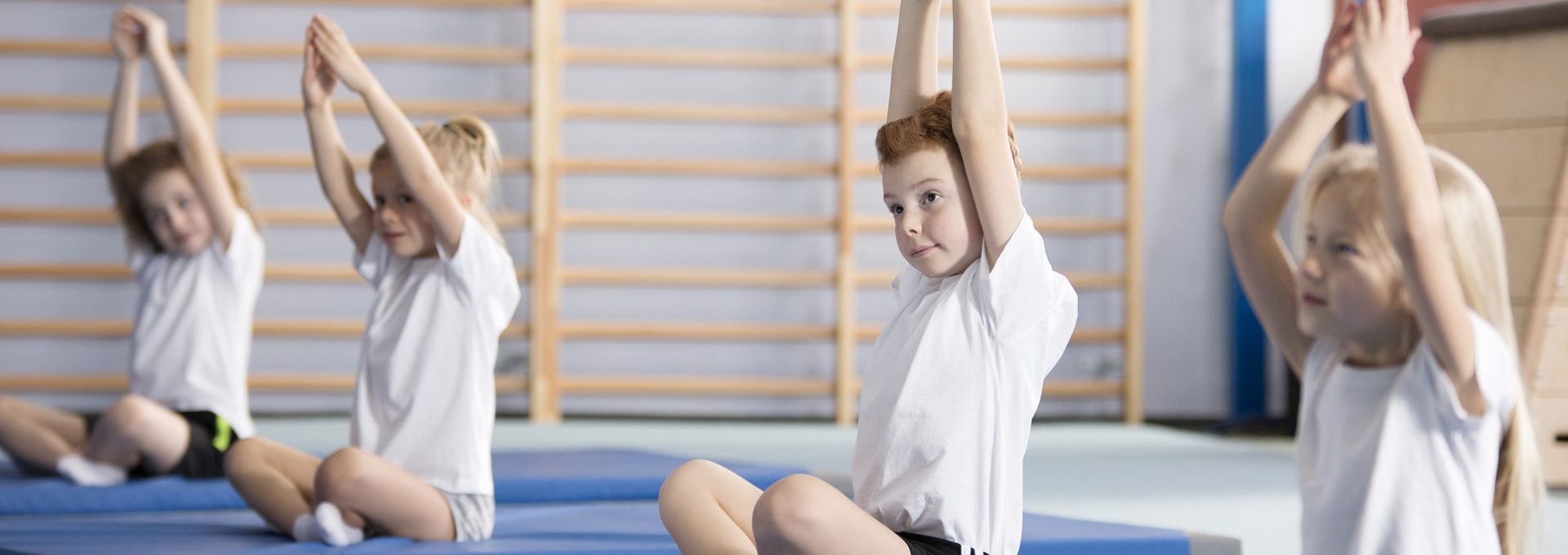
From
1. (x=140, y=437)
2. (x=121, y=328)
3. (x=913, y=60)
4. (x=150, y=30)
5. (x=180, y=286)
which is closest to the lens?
(x=913, y=60)

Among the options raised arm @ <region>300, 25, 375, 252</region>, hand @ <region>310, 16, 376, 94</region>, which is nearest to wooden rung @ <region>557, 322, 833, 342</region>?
raised arm @ <region>300, 25, 375, 252</region>

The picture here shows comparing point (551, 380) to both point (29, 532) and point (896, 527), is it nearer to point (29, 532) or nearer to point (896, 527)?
point (29, 532)

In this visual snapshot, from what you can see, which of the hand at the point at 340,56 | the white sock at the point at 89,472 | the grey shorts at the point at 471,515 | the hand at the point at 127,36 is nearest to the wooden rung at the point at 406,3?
the hand at the point at 127,36

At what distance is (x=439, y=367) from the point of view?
6.60 ft

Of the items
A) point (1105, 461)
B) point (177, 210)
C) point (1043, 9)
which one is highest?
point (1043, 9)

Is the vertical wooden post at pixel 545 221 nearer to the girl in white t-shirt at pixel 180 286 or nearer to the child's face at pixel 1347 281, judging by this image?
the girl in white t-shirt at pixel 180 286

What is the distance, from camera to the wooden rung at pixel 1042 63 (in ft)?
16.7

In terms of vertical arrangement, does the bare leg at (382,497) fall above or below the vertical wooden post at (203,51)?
below

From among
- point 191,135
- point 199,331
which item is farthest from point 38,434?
point 191,135

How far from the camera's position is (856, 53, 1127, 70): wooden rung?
5090 mm

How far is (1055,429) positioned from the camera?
4875mm

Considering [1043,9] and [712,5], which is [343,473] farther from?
[1043,9]

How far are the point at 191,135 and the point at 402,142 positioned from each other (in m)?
1.02

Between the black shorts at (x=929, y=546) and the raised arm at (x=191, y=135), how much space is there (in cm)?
194
